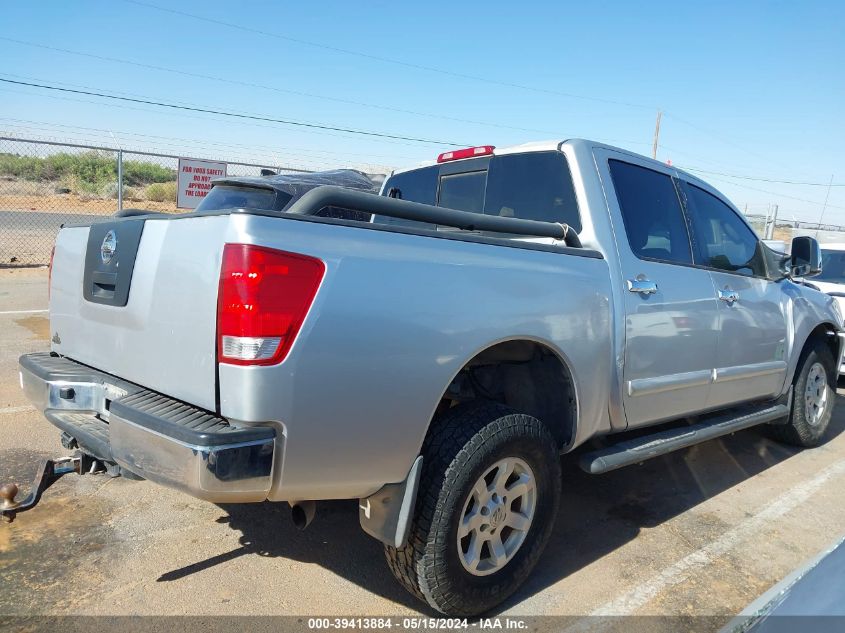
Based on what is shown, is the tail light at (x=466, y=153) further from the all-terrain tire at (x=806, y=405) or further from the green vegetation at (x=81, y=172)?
the green vegetation at (x=81, y=172)

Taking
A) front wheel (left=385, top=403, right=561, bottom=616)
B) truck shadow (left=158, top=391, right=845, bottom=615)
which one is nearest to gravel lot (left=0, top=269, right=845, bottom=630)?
truck shadow (left=158, top=391, right=845, bottom=615)

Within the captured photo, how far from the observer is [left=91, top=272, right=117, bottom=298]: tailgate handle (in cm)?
260

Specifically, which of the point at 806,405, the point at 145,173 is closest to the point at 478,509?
the point at 806,405

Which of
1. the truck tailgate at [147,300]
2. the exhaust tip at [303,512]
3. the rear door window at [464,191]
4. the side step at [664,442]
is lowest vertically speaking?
the exhaust tip at [303,512]

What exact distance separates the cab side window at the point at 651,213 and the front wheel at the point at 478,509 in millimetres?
1334

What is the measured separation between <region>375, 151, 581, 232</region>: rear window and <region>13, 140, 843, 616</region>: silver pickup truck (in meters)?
0.01

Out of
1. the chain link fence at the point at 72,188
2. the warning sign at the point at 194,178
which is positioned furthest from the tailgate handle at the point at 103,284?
the chain link fence at the point at 72,188

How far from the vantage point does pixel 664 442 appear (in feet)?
11.3

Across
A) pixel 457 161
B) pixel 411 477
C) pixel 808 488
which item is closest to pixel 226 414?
pixel 411 477

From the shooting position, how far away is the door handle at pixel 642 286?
10.6ft

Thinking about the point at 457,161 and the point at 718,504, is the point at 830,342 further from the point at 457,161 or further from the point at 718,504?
the point at 457,161

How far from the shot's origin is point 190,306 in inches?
86.2

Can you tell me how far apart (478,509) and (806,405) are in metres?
3.66

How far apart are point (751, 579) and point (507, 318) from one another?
5.98 ft
